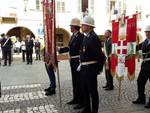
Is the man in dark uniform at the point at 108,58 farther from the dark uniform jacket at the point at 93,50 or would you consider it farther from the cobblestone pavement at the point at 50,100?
the dark uniform jacket at the point at 93,50

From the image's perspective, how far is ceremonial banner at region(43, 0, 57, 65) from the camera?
6.99 metres

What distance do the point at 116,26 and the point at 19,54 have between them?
946 inches

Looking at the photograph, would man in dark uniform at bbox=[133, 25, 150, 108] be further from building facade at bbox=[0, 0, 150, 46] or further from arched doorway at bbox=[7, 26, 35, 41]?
arched doorway at bbox=[7, 26, 35, 41]

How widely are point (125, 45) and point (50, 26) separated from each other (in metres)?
1.78

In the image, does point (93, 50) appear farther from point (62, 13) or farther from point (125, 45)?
point (62, 13)

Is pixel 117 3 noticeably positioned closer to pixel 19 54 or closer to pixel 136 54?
pixel 19 54

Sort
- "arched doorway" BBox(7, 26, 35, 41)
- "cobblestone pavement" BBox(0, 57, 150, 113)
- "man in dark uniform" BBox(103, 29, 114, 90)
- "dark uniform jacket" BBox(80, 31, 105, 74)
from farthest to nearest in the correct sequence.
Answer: "arched doorway" BBox(7, 26, 35, 41)
"man in dark uniform" BBox(103, 29, 114, 90)
"cobblestone pavement" BBox(0, 57, 150, 113)
"dark uniform jacket" BBox(80, 31, 105, 74)

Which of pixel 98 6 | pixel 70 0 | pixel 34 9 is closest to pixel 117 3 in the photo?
pixel 98 6

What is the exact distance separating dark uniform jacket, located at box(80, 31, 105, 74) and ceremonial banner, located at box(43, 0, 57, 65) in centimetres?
74

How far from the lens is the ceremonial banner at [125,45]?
7.68 m

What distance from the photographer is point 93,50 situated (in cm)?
664

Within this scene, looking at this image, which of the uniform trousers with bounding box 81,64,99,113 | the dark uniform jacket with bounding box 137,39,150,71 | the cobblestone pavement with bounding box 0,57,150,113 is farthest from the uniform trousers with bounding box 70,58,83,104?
the dark uniform jacket with bounding box 137,39,150,71

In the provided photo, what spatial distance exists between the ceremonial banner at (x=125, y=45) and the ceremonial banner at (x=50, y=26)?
1595 millimetres

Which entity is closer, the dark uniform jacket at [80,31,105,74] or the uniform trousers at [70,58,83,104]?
the dark uniform jacket at [80,31,105,74]
